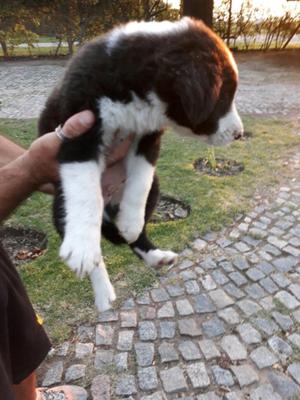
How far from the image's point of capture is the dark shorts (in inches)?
85.1

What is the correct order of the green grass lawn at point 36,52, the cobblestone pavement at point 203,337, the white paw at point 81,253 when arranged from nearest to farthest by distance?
the white paw at point 81,253 < the cobblestone pavement at point 203,337 < the green grass lawn at point 36,52

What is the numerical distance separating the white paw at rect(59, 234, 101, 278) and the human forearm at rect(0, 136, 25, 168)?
1015 millimetres

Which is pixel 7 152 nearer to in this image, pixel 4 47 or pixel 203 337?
pixel 203 337

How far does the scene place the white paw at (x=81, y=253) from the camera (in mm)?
2064

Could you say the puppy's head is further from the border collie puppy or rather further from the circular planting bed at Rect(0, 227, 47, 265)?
the circular planting bed at Rect(0, 227, 47, 265)

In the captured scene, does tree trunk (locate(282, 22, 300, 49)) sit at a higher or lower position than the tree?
lower

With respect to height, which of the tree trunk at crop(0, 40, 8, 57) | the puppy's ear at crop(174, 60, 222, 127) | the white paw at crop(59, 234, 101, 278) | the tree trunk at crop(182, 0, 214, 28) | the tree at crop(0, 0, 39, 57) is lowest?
the tree trunk at crop(0, 40, 8, 57)

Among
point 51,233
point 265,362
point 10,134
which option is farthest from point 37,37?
point 265,362

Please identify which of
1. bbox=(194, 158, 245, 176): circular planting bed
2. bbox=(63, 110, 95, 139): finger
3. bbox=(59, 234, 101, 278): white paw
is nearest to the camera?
bbox=(59, 234, 101, 278): white paw

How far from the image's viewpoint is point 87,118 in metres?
2.25

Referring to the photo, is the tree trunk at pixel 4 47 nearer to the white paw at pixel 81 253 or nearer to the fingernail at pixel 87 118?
the fingernail at pixel 87 118

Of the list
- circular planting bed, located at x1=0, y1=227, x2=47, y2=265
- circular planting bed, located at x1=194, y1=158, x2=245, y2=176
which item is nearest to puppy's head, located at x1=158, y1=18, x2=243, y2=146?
circular planting bed, located at x1=0, y1=227, x2=47, y2=265

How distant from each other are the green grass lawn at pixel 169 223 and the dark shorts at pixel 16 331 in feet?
3.20

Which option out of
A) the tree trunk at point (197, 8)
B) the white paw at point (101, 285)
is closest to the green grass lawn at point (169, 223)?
the white paw at point (101, 285)
